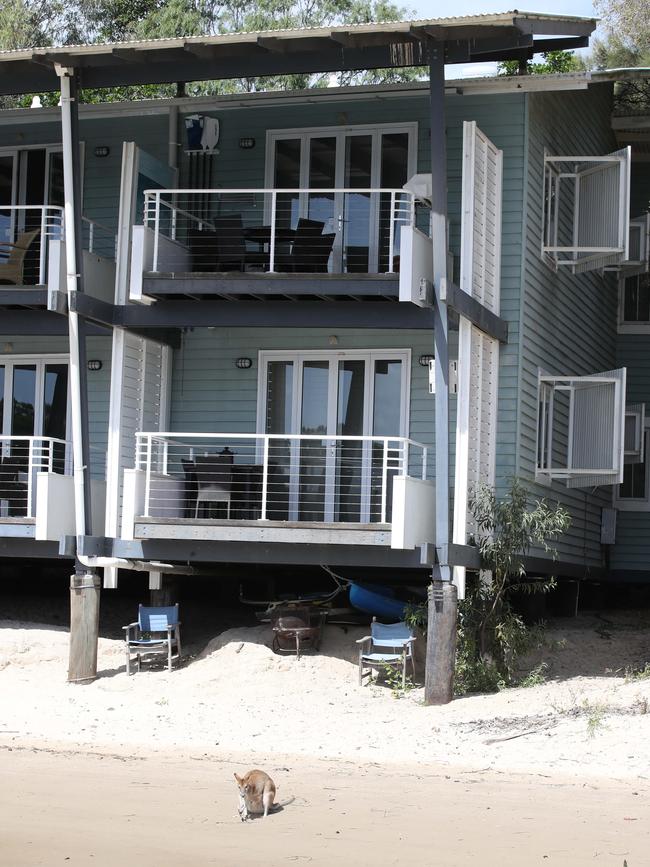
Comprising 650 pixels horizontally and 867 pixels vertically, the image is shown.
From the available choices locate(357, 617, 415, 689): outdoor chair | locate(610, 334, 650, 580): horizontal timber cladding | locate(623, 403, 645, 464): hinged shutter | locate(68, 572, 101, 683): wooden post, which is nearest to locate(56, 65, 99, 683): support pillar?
locate(68, 572, 101, 683): wooden post

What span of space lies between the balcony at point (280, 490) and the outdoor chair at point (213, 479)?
1 centimetres

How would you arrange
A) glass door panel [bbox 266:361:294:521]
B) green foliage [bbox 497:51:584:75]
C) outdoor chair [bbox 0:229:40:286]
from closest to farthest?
glass door panel [bbox 266:361:294:521]
outdoor chair [bbox 0:229:40:286]
green foliage [bbox 497:51:584:75]

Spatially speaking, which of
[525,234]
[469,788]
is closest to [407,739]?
[469,788]

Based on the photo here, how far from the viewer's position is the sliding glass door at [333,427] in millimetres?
18109

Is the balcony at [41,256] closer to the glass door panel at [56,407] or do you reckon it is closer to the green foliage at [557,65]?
the glass door panel at [56,407]

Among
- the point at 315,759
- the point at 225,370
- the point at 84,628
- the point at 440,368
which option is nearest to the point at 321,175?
the point at 225,370

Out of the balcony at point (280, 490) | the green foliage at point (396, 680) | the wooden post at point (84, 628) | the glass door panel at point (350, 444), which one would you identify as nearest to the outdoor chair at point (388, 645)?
the green foliage at point (396, 680)

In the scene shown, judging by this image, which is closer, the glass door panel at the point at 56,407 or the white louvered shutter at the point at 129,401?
the white louvered shutter at the point at 129,401

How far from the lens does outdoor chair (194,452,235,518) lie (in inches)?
669

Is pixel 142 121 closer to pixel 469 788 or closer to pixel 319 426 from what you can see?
pixel 319 426

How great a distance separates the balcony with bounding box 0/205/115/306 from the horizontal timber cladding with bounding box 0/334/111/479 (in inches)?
37.6

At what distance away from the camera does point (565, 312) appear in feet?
65.6

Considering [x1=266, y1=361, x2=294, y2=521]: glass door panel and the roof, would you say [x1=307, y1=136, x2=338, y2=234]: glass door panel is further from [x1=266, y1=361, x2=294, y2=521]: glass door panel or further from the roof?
the roof

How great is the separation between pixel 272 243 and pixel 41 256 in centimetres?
314
